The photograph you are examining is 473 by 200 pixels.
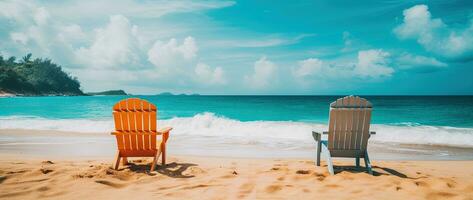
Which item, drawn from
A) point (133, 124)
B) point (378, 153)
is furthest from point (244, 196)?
point (378, 153)

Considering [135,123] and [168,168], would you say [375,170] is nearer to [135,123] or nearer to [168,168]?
[168,168]

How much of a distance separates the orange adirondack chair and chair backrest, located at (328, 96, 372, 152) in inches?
121

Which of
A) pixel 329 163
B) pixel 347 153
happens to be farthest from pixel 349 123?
pixel 329 163

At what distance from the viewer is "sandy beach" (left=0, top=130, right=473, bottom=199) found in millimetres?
3701

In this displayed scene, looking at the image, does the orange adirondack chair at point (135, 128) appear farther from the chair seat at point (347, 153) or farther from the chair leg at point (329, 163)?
the chair seat at point (347, 153)

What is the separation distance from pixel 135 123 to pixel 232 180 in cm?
205

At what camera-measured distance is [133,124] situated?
16.7ft

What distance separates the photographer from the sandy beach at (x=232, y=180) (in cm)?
370

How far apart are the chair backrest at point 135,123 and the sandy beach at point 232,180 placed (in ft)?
1.54

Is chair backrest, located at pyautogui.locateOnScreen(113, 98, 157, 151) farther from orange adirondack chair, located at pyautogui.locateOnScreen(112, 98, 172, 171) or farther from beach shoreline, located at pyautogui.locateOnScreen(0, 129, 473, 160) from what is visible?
beach shoreline, located at pyautogui.locateOnScreen(0, 129, 473, 160)

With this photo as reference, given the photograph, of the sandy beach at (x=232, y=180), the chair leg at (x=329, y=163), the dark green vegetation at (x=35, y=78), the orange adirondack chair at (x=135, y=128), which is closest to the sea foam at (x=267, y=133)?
the sandy beach at (x=232, y=180)

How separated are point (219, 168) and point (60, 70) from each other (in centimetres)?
11330

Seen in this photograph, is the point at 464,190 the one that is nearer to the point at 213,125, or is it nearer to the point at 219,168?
the point at 219,168

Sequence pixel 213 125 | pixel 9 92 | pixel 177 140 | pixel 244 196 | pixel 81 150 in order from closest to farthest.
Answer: pixel 244 196 → pixel 81 150 → pixel 177 140 → pixel 213 125 → pixel 9 92
